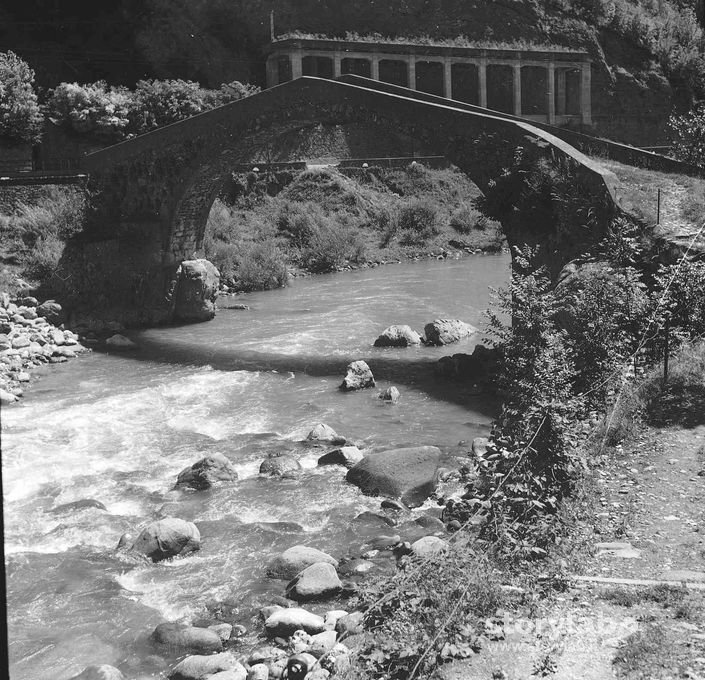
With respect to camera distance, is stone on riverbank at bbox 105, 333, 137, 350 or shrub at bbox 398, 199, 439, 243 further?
shrub at bbox 398, 199, 439, 243

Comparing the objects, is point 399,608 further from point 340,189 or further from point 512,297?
point 340,189

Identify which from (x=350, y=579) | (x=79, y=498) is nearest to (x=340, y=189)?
(x=79, y=498)

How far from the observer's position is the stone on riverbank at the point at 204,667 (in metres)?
8.30

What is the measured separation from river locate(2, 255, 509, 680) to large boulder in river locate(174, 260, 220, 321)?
0.58m

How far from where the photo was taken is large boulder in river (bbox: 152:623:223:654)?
905 centimetres

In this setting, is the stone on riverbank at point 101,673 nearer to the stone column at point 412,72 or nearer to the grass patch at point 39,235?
the grass patch at point 39,235

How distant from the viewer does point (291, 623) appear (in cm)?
905

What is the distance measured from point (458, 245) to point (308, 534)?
89.4 feet

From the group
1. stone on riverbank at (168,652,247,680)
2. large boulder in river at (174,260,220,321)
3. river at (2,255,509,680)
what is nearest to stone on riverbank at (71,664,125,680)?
river at (2,255,509,680)

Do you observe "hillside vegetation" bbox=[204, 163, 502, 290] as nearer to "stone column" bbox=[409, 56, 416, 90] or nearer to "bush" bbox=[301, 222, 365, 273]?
"bush" bbox=[301, 222, 365, 273]

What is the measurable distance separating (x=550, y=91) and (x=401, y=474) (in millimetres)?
42215

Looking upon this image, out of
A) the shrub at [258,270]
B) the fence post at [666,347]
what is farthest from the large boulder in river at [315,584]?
the shrub at [258,270]

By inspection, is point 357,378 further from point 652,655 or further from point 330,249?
point 330,249

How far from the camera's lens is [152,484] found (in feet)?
44.6
